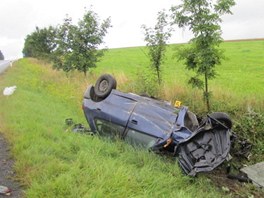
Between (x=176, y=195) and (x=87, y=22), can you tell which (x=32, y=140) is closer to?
(x=176, y=195)

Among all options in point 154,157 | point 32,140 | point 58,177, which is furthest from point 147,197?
point 32,140

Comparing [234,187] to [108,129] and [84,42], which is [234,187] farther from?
[84,42]

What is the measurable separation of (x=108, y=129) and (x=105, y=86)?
4.00 ft

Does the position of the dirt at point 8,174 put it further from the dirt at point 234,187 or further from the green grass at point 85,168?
the dirt at point 234,187

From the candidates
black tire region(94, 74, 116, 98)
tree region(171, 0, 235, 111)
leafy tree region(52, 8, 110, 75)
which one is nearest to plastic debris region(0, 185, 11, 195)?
black tire region(94, 74, 116, 98)

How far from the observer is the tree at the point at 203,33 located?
361 inches

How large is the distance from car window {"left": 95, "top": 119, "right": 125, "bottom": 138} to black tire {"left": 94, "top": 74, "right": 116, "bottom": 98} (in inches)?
26.6

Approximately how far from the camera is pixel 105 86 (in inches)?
312

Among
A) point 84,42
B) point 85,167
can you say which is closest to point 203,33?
point 85,167

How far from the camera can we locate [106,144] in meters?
6.40

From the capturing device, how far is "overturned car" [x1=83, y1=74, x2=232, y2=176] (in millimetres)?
5703

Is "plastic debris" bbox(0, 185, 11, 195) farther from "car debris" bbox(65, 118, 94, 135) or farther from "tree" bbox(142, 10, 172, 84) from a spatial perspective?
"tree" bbox(142, 10, 172, 84)

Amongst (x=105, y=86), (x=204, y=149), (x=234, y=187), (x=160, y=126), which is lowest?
(x=234, y=187)

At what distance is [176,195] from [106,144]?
214 cm
